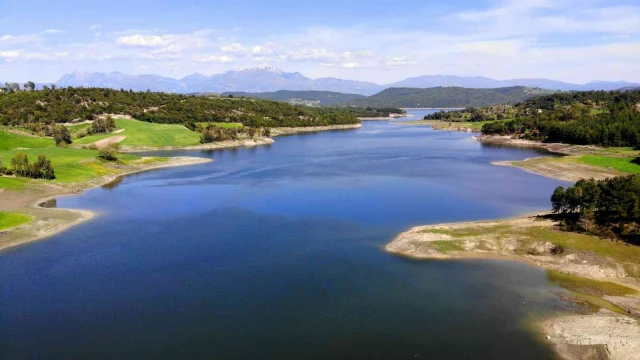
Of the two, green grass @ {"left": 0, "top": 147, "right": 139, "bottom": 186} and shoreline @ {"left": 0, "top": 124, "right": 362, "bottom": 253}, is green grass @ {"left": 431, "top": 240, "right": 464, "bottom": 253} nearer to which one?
shoreline @ {"left": 0, "top": 124, "right": 362, "bottom": 253}

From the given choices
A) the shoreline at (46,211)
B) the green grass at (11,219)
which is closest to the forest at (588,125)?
the shoreline at (46,211)

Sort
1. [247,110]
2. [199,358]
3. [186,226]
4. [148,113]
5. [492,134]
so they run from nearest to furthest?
1. [199,358]
2. [186,226]
3. [492,134]
4. [148,113]
5. [247,110]

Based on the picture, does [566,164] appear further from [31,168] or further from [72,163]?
[31,168]

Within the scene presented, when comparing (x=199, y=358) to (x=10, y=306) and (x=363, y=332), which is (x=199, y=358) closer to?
(x=363, y=332)

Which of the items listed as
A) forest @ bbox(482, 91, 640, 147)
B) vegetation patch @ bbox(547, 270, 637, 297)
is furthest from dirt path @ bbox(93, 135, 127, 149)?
forest @ bbox(482, 91, 640, 147)

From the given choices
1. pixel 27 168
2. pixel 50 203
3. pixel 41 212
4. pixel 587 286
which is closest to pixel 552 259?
pixel 587 286

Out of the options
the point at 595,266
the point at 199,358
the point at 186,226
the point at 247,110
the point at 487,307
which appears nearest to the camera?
the point at 199,358

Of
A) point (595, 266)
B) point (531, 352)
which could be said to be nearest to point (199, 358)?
point (531, 352)
